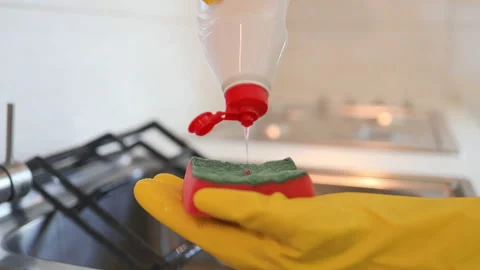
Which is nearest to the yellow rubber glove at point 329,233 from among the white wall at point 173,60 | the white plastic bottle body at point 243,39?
the white plastic bottle body at point 243,39

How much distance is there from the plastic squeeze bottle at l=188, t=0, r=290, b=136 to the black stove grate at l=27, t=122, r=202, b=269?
14 centimetres

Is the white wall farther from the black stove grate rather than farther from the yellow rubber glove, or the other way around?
the yellow rubber glove

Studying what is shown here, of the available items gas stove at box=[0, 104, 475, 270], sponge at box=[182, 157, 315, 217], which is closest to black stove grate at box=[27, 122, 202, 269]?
gas stove at box=[0, 104, 475, 270]

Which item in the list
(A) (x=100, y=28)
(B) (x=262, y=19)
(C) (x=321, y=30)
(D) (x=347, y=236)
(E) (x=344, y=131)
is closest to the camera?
(D) (x=347, y=236)

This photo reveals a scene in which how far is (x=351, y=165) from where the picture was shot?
745mm

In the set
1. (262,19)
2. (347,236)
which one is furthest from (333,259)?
(262,19)

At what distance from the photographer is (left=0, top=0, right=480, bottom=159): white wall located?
73cm

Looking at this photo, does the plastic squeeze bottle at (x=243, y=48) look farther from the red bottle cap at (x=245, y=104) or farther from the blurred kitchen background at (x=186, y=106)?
the blurred kitchen background at (x=186, y=106)

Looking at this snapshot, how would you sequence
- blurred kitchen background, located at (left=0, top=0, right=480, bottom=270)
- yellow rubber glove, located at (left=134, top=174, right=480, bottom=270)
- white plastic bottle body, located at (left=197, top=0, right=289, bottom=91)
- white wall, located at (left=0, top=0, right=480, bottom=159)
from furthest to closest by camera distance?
white wall, located at (left=0, top=0, right=480, bottom=159)
blurred kitchen background, located at (left=0, top=0, right=480, bottom=270)
white plastic bottle body, located at (left=197, top=0, right=289, bottom=91)
yellow rubber glove, located at (left=134, top=174, right=480, bottom=270)

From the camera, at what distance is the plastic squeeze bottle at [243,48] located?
391 millimetres

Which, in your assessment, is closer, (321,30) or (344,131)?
(344,131)

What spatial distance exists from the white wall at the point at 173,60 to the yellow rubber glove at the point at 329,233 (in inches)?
19.0

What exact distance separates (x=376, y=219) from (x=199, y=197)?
116 millimetres

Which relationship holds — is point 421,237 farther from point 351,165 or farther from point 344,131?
point 344,131
